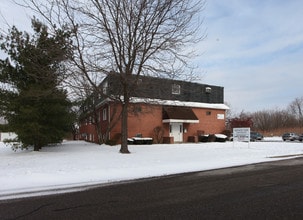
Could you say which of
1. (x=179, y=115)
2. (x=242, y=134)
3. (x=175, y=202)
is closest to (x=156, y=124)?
(x=179, y=115)

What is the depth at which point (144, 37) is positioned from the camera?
1867 cm

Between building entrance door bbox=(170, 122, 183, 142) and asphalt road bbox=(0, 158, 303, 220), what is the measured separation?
956 inches

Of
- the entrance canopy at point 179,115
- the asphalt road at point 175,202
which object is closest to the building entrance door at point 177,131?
the entrance canopy at point 179,115

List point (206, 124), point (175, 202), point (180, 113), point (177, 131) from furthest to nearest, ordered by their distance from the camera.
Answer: point (206, 124) → point (177, 131) → point (180, 113) → point (175, 202)

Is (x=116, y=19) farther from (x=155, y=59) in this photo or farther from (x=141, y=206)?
(x=141, y=206)

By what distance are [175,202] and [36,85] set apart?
48.8ft

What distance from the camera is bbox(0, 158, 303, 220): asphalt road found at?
6.74m

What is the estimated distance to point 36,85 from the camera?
20.3 meters

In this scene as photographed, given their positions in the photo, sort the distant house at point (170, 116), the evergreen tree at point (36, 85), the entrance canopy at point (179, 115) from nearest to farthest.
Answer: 1. the evergreen tree at point (36, 85)
2. the distant house at point (170, 116)
3. the entrance canopy at point (179, 115)

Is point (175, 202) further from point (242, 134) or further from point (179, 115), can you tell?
point (179, 115)

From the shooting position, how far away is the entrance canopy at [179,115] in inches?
1342

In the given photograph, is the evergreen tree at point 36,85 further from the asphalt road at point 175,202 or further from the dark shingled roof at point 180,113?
the dark shingled roof at point 180,113

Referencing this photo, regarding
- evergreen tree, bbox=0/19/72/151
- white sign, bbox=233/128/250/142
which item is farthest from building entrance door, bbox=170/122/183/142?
evergreen tree, bbox=0/19/72/151

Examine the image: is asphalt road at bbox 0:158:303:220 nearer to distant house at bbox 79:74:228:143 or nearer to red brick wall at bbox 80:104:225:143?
distant house at bbox 79:74:228:143
